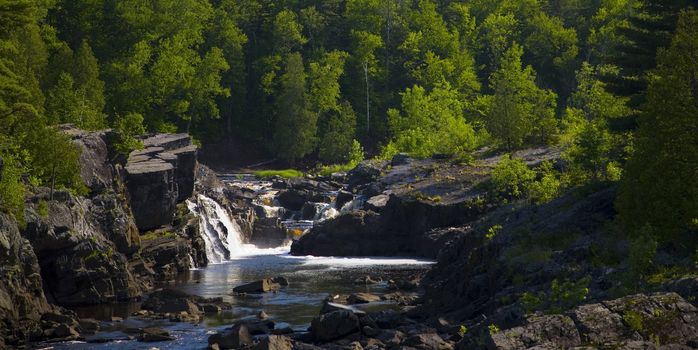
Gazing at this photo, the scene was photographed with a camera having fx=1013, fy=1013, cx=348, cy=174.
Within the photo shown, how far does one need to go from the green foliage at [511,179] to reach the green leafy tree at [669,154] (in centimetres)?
3595

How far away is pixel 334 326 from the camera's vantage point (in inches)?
1806

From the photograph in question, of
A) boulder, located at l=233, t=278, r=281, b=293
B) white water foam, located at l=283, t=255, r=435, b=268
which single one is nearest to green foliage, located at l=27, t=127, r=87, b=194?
boulder, located at l=233, t=278, r=281, b=293

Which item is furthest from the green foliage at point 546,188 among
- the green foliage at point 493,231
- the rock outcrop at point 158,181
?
the rock outcrop at point 158,181

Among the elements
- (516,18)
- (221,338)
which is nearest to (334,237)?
(221,338)

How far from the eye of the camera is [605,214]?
168 feet

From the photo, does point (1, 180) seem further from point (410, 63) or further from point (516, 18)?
point (516, 18)

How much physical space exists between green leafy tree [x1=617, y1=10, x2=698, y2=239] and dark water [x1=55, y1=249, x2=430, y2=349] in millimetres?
16735

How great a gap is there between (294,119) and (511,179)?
5344cm

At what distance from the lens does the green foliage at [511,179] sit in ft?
269

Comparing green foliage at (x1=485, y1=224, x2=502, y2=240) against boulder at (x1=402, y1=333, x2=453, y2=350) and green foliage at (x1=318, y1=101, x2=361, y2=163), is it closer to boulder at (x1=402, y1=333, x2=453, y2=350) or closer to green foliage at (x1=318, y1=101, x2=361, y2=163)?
boulder at (x1=402, y1=333, x2=453, y2=350)

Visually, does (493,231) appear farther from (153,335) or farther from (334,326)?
(153,335)

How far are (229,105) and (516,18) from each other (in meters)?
50.4

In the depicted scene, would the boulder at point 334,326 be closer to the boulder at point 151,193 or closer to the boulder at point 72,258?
the boulder at point 72,258

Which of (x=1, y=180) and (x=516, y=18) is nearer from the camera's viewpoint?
(x=1, y=180)
